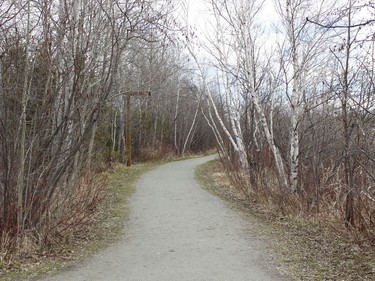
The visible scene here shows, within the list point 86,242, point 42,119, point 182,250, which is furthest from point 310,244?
point 42,119

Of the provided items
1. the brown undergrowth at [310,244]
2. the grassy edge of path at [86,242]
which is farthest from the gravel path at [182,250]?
the brown undergrowth at [310,244]

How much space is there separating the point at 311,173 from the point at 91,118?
5.16m

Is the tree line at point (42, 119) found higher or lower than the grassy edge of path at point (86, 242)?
higher

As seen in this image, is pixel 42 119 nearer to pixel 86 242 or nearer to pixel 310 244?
pixel 86 242

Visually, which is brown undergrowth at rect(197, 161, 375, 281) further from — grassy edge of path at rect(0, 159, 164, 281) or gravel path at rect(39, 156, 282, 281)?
grassy edge of path at rect(0, 159, 164, 281)

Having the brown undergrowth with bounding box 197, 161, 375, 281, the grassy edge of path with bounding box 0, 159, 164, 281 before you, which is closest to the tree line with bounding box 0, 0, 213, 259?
the grassy edge of path with bounding box 0, 159, 164, 281

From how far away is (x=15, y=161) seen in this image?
6.08 metres

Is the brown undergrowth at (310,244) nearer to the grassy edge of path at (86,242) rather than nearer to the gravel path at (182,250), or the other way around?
the gravel path at (182,250)

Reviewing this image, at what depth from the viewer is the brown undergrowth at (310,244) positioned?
17.7 feet

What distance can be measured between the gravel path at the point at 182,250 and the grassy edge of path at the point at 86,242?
0.69 ft

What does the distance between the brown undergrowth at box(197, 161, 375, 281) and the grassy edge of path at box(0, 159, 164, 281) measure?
2.84 metres

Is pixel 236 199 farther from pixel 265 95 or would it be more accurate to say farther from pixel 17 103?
pixel 17 103

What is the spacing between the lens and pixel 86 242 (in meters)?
6.99

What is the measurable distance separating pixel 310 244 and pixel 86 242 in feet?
12.2
